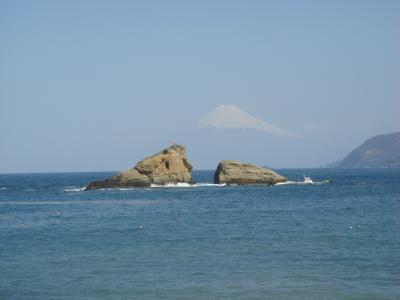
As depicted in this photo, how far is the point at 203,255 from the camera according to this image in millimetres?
40281

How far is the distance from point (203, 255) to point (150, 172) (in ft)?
305

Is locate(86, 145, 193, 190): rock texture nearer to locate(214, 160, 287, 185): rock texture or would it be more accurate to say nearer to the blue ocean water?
locate(214, 160, 287, 185): rock texture

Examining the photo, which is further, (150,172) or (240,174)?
(240,174)

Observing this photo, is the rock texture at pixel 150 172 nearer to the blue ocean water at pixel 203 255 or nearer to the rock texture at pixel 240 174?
the rock texture at pixel 240 174

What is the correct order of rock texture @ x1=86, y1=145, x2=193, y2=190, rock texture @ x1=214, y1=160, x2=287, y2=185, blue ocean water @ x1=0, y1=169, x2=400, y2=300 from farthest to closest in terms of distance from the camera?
rock texture @ x1=214, y1=160, x2=287, y2=185, rock texture @ x1=86, y1=145, x2=193, y2=190, blue ocean water @ x1=0, y1=169, x2=400, y2=300

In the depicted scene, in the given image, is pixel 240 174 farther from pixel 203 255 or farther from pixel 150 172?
pixel 203 255

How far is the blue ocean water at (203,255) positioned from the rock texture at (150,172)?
193 ft

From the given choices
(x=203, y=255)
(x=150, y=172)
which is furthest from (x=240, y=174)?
(x=203, y=255)

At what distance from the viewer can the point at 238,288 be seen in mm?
31344

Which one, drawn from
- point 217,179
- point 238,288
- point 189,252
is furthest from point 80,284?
point 217,179

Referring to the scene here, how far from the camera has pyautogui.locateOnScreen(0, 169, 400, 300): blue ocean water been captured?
31.4 m

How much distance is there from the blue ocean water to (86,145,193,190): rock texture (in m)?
59.0

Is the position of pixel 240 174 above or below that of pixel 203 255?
above

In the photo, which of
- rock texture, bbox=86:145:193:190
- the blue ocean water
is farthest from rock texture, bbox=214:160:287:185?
the blue ocean water
